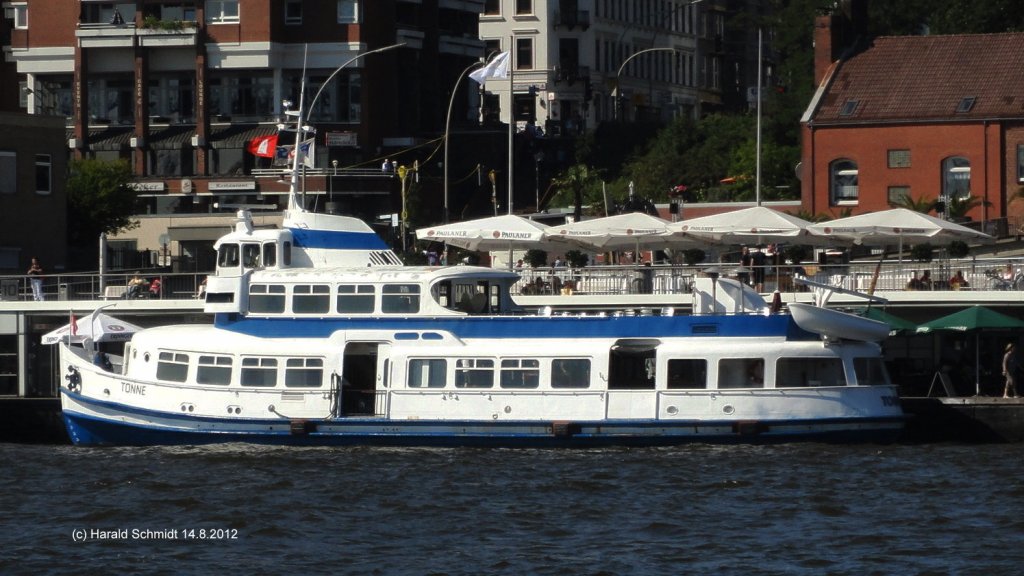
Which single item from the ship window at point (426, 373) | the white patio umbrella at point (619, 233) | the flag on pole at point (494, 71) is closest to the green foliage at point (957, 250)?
the white patio umbrella at point (619, 233)

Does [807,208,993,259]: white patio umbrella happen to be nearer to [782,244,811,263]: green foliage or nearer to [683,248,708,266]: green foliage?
[782,244,811,263]: green foliage

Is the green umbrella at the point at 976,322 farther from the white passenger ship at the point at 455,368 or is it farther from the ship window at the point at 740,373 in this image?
the ship window at the point at 740,373

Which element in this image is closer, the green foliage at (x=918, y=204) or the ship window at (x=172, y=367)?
the ship window at (x=172, y=367)

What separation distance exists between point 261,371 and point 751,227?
13578mm

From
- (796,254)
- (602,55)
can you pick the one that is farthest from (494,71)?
(602,55)

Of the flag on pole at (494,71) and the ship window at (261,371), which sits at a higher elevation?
the flag on pole at (494,71)

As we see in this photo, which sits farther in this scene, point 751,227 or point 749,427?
point 751,227

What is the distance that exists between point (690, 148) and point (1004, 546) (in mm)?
63975

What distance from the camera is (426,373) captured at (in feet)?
134

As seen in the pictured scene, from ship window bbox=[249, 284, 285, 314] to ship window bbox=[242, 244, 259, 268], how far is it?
35.3 inches

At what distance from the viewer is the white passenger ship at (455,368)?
130ft

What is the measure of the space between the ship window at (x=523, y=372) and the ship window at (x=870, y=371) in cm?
653

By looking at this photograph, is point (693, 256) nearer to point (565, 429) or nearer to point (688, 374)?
point (688, 374)

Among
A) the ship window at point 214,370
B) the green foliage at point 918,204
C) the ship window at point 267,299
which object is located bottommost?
the ship window at point 214,370
